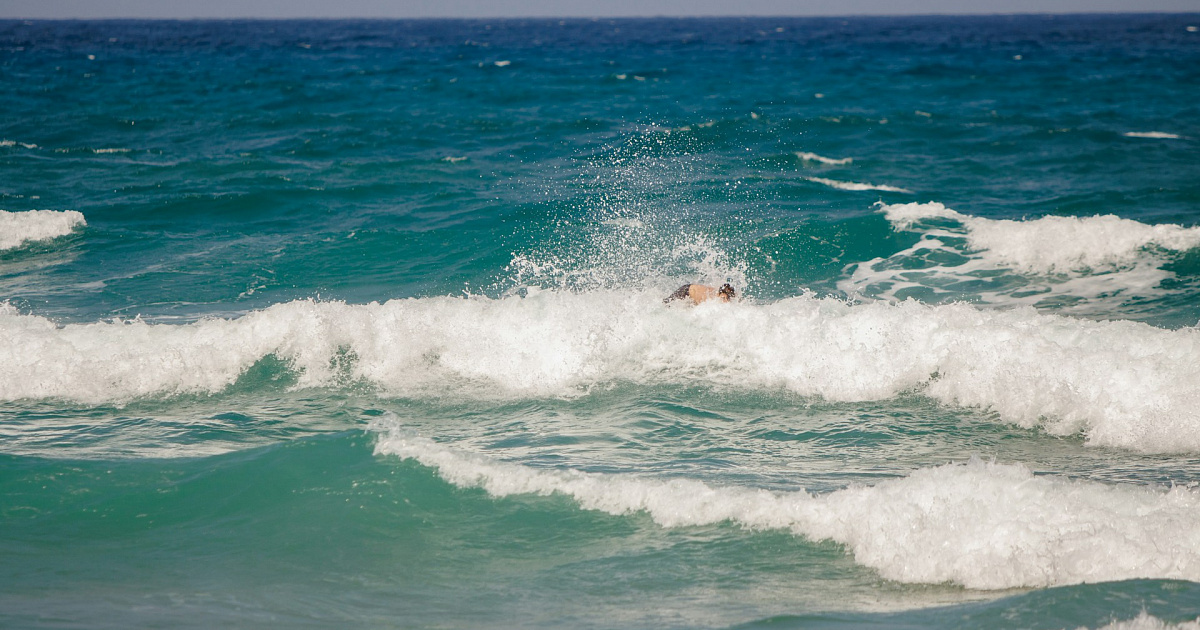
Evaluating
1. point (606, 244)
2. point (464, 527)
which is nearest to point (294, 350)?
point (464, 527)

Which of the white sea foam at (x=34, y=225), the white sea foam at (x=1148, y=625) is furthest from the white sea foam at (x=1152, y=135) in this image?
the white sea foam at (x=34, y=225)

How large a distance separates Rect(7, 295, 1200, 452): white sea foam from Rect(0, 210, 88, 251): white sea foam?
19.3ft

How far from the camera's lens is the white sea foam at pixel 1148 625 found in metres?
4.85

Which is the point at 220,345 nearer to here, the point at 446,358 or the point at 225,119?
the point at 446,358

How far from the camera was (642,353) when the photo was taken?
34.8 feet

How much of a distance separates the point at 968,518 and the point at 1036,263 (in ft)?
31.9

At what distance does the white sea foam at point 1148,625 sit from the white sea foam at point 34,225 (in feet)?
56.5

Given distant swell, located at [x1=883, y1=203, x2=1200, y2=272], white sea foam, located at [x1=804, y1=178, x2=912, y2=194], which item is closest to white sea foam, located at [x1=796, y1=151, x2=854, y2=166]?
white sea foam, located at [x1=804, y1=178, x2=912, y2=194]

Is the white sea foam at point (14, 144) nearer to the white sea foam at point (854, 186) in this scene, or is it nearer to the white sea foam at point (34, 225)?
the white sea foam at point (34, 225)

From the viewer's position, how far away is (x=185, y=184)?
65.1 ft

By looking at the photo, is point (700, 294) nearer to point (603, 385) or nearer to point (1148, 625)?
point (603, 385)

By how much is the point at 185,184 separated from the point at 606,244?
9.95 metres

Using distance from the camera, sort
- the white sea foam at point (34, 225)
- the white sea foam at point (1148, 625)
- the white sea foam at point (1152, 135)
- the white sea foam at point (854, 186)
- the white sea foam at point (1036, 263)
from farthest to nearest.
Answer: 1. the white sea foam at point (1152, 135)
2. the white sea foam at point (854, 186)
3. the white sea foam at point (34, 225)
4. the white sea foam at point (1036, 263)
5. the white sea foam at point (1148, 625)

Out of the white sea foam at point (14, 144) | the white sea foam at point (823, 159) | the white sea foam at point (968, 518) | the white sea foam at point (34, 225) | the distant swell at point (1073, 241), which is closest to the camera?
the white sea foam at point (968, 518)
